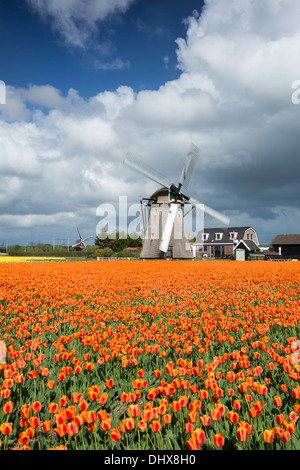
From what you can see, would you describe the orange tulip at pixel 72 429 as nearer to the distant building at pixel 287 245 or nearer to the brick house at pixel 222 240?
the distant building at pixel 287 245

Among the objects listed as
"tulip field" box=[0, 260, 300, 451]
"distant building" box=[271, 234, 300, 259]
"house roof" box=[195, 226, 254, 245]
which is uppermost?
"house roof" box=[195, 226, 254, 245]

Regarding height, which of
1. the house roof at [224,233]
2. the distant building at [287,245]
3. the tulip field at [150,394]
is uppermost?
the house roof at [224,233]

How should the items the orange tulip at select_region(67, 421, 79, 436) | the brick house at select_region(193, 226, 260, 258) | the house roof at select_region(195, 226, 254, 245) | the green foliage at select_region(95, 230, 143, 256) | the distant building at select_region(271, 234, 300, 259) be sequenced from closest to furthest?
1. the orange tulip at select_region(67, 421, 79, 436)
2. the distant building at select_region(271, 234, 300, 259)
3. the brick house at select_region(193, 226, 260, 258)
4. the house roof at select_region(195, 226, 254, 245)
5. the green foliage at select_region(95, 230, 143, 256)

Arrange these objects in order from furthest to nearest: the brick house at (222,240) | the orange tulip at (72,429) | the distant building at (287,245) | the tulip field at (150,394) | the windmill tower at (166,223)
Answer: the brick house at (222,240) → the distant building at (287,245) → the windmill tower at (166,223) → the tulip field at (150,394) → the orange tulip at (72,429)

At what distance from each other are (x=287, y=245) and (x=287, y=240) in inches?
44.5

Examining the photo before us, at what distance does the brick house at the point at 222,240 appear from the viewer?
6875 centimetres

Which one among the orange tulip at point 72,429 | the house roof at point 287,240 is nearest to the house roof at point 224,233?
the house roof at point 287,240

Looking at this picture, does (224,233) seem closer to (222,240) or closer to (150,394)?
(222,240)

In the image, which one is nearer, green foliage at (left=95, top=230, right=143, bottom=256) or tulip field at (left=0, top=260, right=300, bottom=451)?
tulip field at (left=0, top=260, right=300, bottom=451)

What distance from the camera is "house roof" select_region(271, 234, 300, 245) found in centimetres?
6325

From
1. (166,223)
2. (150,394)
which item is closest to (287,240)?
(166,223)

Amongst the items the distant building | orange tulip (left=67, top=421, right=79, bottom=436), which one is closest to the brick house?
the distant building

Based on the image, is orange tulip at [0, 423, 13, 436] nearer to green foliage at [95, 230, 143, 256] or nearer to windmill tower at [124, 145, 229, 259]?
windmill tower at [124, 145, 229, 259]

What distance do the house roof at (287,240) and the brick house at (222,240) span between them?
15.1ft
